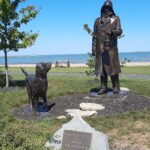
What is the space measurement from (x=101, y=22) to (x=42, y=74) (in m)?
2.78

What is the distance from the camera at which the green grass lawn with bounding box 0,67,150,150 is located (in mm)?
4922

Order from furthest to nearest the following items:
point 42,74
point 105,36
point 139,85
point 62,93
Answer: point 139,85 < point 62,93 < point 105,36 < point 42,74

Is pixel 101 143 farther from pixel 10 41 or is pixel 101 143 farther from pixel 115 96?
pixel 10 41

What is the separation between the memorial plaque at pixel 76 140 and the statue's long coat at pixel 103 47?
20.0ft

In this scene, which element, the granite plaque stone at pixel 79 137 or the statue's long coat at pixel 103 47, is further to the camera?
the statue's long coat at pixel 103 47

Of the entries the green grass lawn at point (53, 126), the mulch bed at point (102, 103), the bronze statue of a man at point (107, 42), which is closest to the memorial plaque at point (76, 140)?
the green grass lawn at point (53, 126)

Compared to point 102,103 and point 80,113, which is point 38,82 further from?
point 102,103

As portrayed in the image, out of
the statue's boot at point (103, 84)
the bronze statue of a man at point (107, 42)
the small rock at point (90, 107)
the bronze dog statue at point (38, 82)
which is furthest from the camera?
the statue's boot at point (103, 84)

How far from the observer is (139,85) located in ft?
54.2

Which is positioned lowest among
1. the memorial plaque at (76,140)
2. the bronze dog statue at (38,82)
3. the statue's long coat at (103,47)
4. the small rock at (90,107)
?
the small rock at (90,107)

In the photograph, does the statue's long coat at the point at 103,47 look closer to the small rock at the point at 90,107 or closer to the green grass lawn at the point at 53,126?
the small rock at the point at 90,107

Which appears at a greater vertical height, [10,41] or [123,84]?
[10,41]

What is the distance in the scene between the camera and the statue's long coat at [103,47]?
12664 millimetres

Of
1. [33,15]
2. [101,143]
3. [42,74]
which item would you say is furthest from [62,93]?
[101,143]
